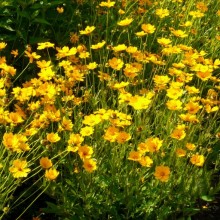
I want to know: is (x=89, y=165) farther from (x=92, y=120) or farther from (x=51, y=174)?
(x=92, y=120)

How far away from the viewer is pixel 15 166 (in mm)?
1960

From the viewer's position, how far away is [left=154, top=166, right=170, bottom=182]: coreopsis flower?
2135mm

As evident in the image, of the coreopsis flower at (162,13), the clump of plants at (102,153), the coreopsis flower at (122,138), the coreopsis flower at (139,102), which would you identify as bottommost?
the clump of plants at (102,153)

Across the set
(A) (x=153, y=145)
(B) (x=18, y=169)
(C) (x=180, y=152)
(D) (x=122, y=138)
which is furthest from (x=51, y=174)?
(C) (x=180, y=152)

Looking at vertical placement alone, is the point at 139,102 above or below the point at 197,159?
above

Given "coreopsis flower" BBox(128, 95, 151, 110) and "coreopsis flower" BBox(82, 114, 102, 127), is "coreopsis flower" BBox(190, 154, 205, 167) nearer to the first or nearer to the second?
"coreopsis flower" BBox(128, 95, 151, 110)

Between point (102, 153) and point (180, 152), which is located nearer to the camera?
point (180, 152)

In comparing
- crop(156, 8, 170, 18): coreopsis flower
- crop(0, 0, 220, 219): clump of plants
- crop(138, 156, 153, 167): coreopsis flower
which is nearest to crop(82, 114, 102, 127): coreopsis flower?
crop(0, 0, 220, 219): clump of plants

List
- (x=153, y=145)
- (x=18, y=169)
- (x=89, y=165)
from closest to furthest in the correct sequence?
(x=18, y=169)
(x=89, y=165)
(x=153, y=145)

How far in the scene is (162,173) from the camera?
216cm

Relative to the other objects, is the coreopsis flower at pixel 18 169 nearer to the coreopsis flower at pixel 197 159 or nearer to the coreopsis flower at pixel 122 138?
the coreopsis flower at pixel 122 138

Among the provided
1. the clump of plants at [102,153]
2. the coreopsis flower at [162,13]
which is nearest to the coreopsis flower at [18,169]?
the clump of plants at [102,153]

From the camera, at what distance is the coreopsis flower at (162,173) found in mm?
2135

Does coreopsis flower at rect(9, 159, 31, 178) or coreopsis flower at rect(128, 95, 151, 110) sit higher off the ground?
coreopsis flower at rect(128, 95, 151, 110)
